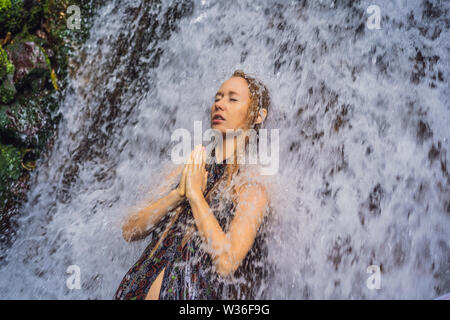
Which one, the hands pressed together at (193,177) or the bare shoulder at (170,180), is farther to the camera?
the bare shoulder at (170,180)

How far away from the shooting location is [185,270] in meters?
1.74

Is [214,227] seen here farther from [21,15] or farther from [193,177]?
[21,15]

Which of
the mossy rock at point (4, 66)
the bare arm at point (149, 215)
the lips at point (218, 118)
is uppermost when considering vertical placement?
the mossy rock at point (4, 66)

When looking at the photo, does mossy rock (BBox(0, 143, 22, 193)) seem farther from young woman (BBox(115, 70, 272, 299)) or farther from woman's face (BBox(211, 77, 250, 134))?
woman's face (BBox(211, 77, 250, 134))

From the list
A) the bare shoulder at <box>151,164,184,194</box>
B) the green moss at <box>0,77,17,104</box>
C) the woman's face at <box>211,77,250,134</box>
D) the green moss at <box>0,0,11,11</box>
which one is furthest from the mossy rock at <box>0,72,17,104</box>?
the woman's face at <box>211,77,250,134</box>

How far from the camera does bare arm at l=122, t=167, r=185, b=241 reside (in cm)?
188

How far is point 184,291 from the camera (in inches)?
67.4

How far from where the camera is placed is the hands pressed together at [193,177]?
71.3 inches

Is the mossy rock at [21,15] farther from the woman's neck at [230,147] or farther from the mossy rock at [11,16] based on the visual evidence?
the woman's neck at [230,147]

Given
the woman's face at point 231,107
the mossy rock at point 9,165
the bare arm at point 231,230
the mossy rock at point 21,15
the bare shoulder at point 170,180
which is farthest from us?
the mossy rock at point 21,15

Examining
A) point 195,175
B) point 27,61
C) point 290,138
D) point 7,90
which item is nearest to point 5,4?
point 27,61

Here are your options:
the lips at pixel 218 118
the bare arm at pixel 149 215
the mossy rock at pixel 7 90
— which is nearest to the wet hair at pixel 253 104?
the lips at pixel 218 118

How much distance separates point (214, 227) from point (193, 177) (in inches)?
11.5
